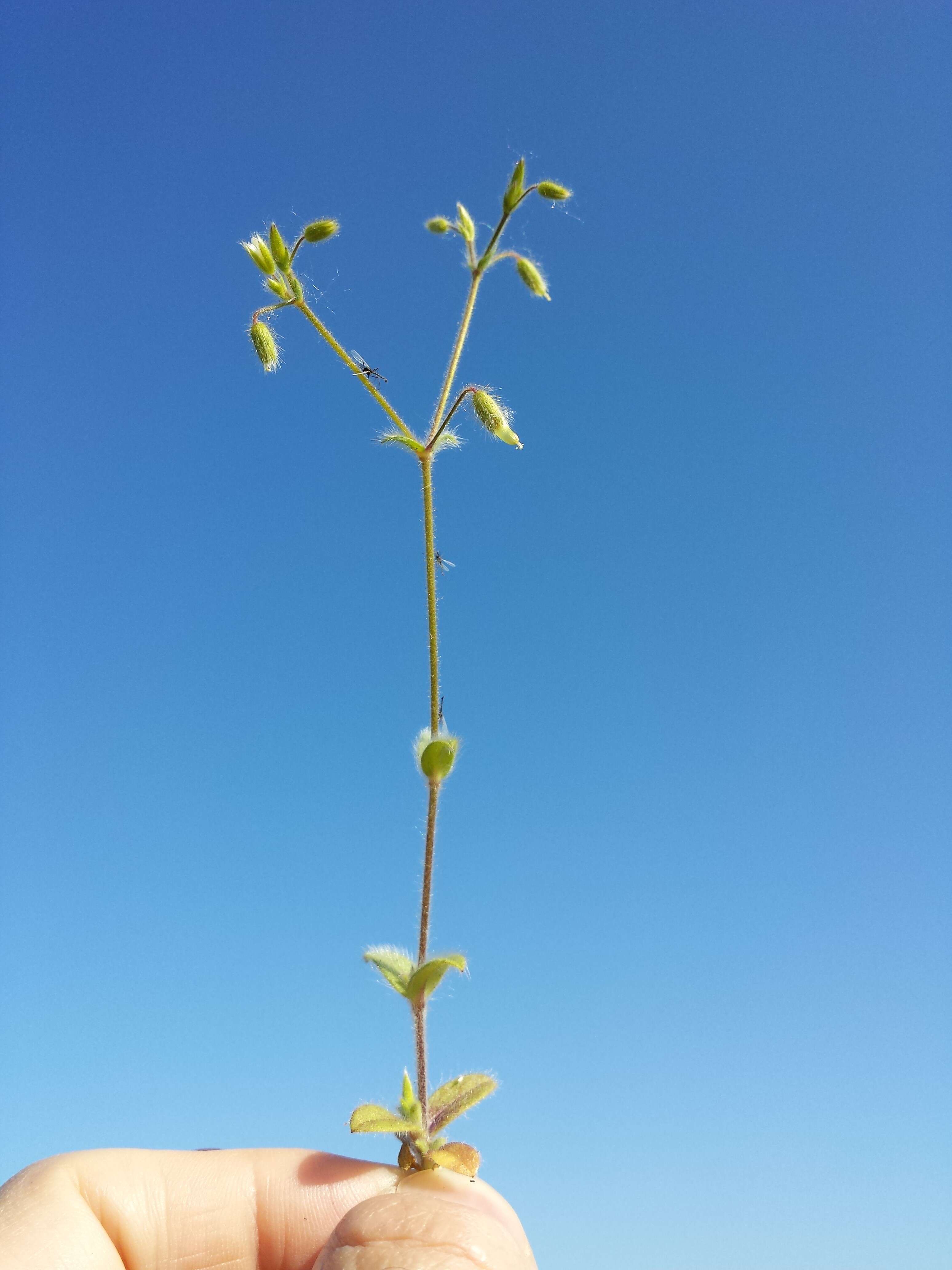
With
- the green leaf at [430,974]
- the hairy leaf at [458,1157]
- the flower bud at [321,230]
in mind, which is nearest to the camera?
the green leaf at [430,974]

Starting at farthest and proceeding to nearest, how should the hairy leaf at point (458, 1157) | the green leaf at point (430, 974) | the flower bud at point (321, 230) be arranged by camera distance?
the flower bud at point (321, 230)
the hairy leaf at point (458, 1157)
the green leaf at point (430, 974)

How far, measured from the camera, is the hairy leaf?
8.31ft

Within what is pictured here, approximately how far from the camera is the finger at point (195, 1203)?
3023 mm

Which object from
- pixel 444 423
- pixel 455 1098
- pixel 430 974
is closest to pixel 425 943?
pixel 430 974

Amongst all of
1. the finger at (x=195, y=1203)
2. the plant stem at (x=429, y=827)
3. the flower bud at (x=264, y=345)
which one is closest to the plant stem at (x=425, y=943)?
the plant stem at (x=429, y=827)

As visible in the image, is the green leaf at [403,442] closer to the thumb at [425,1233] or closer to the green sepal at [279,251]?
the green sepal at [279,251]

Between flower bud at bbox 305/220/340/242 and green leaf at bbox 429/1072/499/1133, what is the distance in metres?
2.95

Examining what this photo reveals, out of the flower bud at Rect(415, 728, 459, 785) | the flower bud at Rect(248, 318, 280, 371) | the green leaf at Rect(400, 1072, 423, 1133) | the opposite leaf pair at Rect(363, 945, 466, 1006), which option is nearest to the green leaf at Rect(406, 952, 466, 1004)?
the opposite leaf pair at Rect(363, 945, 466, 1006)

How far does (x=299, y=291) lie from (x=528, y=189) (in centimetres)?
93

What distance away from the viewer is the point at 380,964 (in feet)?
8.19

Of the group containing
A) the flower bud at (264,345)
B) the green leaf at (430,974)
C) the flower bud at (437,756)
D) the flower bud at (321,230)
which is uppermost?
the flower bud at (321,230)

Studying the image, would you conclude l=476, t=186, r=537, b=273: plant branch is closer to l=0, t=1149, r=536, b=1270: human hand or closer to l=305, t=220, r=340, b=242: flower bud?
l=305, t=220, r=340, b=242: flower bud

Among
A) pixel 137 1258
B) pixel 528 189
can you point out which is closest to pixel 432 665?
pixel 528 189

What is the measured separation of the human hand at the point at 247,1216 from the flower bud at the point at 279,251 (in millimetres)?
3042
